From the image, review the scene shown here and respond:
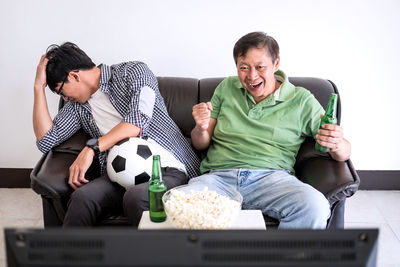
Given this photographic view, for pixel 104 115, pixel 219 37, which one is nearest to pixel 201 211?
pixel 104 115

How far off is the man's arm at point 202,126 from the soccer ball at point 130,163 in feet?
0.82

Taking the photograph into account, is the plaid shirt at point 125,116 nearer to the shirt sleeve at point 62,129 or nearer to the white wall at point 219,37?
the shirt sleeve at point 62,129

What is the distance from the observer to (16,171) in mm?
2941

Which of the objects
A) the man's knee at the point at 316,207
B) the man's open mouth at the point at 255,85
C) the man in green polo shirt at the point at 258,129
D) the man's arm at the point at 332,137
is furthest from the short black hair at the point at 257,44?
the man's knee at the point at 316,207

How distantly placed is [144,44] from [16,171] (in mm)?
1275

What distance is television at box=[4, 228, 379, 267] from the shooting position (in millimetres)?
627

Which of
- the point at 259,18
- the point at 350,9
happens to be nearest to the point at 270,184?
the point at 259,18

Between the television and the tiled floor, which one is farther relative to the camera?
the tiled floor

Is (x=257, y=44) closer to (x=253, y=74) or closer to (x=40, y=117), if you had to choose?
(x=253, y=74)

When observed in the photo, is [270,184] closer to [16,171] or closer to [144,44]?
[144,44]

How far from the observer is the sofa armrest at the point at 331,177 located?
168 cm

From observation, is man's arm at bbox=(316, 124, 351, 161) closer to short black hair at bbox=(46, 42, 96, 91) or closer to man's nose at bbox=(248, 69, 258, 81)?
man's nose at bbox=(248, 69, 258, 81)

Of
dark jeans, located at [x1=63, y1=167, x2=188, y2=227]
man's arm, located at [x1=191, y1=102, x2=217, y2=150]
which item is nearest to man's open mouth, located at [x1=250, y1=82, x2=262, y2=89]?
man's arm, located at [x1=191, y1=102, x2=217, y2=150]

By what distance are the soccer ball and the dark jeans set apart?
0.05 meters
